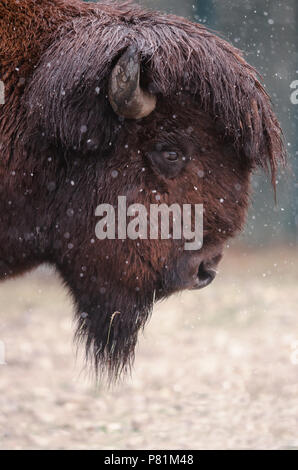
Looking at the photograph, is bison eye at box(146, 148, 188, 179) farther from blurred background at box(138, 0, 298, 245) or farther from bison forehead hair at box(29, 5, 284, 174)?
blurred background at box(138, 0, 298, 245)

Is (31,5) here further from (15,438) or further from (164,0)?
(164,0)

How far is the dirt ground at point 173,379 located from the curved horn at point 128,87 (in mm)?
996

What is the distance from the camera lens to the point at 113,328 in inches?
110

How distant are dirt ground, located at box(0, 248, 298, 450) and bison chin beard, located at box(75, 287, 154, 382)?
0.93 ft

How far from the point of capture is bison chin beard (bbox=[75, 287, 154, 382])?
270 centimetres

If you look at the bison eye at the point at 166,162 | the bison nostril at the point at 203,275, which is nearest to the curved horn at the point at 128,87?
the bison eye at the point at 166,162

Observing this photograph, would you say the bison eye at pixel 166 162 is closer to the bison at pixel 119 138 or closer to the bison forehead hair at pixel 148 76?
the bison at pixel 119 138

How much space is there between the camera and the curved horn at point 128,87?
2283mm

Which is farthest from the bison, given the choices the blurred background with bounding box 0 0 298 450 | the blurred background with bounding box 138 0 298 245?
the blurred background with bounding box 138 0 298 245

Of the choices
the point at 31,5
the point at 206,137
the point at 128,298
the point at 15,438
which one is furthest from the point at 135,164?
the point at 15,438

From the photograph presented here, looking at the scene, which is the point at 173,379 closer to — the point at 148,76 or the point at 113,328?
the point at 113,328

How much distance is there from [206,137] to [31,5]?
0.81 m

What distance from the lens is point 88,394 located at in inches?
218

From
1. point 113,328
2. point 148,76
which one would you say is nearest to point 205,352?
point 113,328
